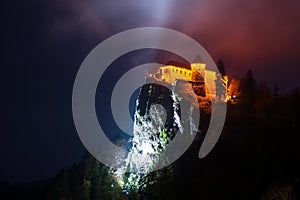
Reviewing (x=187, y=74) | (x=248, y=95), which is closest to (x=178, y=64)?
A: (x=187, y=74)

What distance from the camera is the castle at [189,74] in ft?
241

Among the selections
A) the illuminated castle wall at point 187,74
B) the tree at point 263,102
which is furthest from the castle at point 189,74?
the tree at point 263,102

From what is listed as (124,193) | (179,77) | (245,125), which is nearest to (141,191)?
(124,193)

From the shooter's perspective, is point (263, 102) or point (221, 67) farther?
point (221, 67)

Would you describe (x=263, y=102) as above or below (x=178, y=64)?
below

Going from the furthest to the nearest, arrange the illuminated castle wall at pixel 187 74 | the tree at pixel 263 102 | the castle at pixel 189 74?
1. the illuminated castle wall at pixel 187 74
2. the castle at pixel 189 74
3. the tree at pixel 263 102

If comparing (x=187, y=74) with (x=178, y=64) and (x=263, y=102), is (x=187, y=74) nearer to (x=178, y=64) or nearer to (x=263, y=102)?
(x=178, y=64)

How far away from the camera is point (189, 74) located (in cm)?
7600

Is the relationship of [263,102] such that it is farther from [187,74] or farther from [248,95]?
[187,74]

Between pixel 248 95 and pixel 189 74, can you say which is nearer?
pixel 248 95

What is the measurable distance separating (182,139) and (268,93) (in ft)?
64.7

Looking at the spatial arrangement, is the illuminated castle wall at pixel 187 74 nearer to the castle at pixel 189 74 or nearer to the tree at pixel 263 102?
the castle at pixel 189 74

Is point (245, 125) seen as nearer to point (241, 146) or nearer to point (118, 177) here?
point (241, 146)

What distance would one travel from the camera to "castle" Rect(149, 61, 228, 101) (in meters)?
73.6
